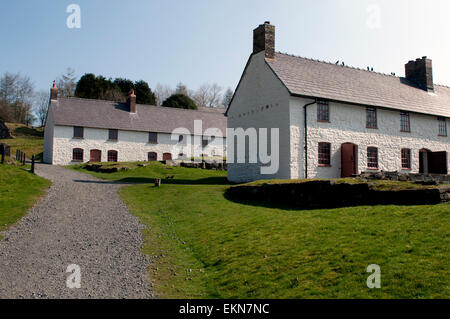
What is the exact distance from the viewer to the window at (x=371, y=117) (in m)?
25.2

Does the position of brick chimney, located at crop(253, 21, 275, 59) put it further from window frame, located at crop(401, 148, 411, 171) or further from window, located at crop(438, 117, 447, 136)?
window, located at crop(438, 117, 447, 136)

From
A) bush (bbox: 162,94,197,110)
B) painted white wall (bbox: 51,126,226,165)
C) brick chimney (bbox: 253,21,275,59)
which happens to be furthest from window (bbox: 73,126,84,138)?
bush (bbox: 162,94,197,110)

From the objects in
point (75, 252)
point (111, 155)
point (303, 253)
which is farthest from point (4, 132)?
point (303, 253)

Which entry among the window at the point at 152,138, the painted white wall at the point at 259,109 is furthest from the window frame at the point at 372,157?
the window at the point at 152,138

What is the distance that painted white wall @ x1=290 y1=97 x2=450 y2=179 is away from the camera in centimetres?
2259

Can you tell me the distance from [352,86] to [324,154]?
20.4 feet

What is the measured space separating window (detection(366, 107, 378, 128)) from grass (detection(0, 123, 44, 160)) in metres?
40.5

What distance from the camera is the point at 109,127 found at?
41.0 metres

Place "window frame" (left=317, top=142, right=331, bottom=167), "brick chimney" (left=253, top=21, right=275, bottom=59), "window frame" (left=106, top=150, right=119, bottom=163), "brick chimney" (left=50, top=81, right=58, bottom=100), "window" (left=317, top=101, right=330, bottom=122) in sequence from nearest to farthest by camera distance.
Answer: "window frame" (left=317, top=142, right=331, bottom=167)
"window" (left=317, top=101, right=330, bottom=122)
"brick chimney" (left=253, top=21, right=275, bottom=59)
"brick chimney" (left=50, top=81, right=58, bottom=100)
"window frame" (left=106, top=150, right=119, bottom=163)

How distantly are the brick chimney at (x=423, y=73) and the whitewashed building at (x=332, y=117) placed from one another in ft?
5.93

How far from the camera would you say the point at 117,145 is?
41.6 m
